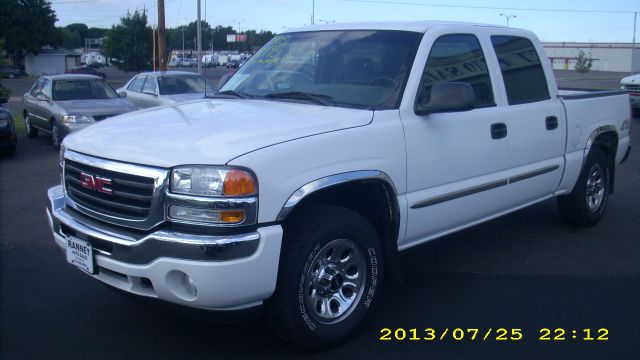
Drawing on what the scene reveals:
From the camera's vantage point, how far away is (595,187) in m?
6.74

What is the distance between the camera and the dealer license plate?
3.63 m

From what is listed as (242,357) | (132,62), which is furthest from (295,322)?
(132,62)

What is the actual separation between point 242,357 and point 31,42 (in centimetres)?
6454

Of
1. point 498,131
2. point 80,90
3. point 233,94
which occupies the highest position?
point 233,94

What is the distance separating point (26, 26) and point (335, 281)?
Answer: 6441 cm

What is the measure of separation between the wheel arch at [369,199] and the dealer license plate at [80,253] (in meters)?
1.15

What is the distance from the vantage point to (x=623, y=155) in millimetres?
7055

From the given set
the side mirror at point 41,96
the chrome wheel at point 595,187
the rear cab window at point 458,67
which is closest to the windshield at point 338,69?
the rear cab window at point 458,67

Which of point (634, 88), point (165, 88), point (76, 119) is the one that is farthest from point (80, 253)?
point (634, 88)

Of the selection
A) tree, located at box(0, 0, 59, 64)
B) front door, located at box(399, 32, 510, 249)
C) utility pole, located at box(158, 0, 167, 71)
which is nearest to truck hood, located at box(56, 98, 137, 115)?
front door, located at box(399, 32, 510, 249)

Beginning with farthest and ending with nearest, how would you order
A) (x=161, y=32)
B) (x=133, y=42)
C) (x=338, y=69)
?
1. (x=133, y=42)
2. (x=161, y=32)
3. (x=338, y=69)

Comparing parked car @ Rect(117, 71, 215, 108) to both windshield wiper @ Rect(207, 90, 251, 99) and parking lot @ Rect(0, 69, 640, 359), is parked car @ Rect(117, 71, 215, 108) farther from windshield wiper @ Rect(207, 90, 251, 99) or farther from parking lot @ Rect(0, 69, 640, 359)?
windshield wiper @ Rect(207, 90, 251, 99)

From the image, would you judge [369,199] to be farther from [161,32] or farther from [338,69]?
[161,32]

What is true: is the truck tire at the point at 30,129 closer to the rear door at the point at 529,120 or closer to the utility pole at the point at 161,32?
the utility pole at the point at 161,32
